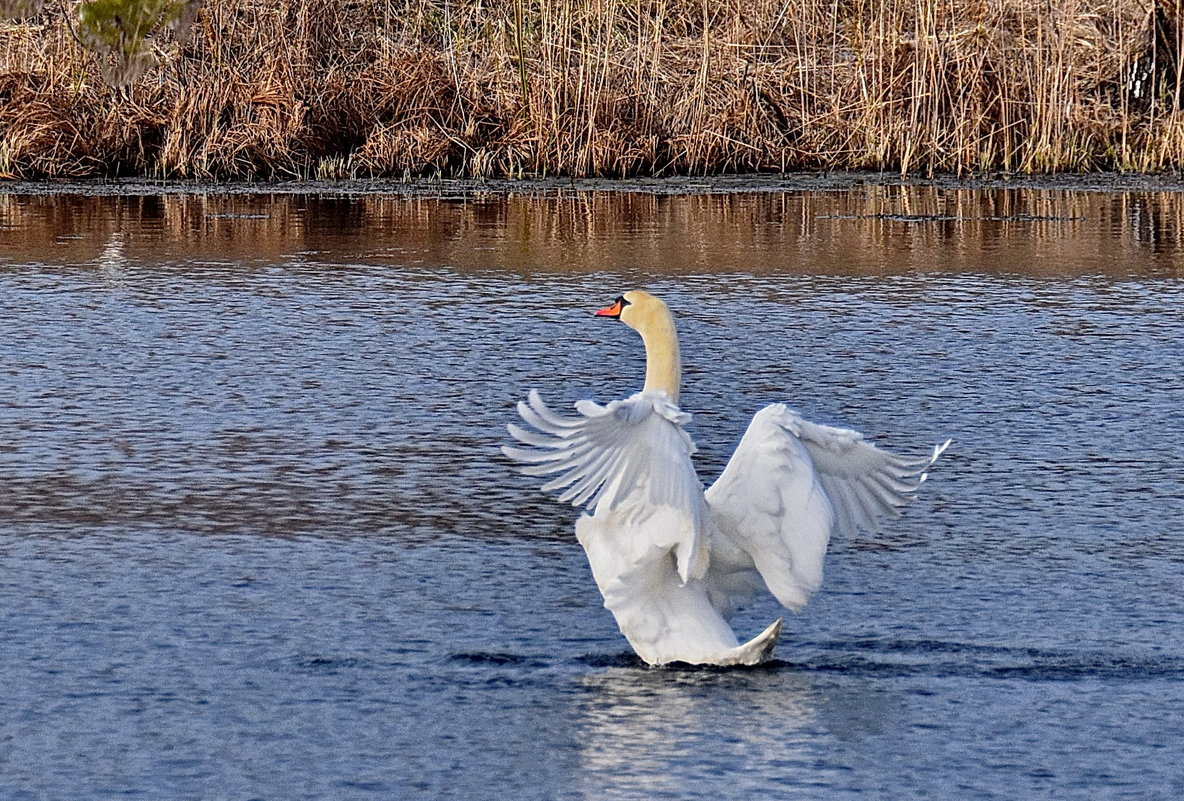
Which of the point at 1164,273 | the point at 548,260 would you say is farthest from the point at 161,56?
the point at 1164,273

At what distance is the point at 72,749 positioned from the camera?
13.6 ft

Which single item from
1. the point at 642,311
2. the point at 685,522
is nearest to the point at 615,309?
the point at 642,311

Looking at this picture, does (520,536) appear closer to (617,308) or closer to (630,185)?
(617,308)

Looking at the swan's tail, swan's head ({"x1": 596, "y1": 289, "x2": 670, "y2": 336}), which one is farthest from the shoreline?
the swan's tail

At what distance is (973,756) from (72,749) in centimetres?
190

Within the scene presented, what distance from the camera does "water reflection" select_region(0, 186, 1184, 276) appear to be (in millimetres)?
12016

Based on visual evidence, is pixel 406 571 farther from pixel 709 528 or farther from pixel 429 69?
pixel 429 69

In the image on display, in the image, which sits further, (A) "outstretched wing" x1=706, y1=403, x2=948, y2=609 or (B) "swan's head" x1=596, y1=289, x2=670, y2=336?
(B) "swan's head" x1=596, y1=289, x2=670, y2=336

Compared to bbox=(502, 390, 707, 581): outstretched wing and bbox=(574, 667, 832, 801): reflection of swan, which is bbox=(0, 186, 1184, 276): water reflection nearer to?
bbox=(574, 667, 832, 801): reflection of swan

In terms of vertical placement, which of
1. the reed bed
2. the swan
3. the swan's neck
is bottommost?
the swan

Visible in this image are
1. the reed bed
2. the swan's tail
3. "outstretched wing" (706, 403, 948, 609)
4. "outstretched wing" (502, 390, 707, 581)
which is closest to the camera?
"outstretched wing" (502, 390, 707, 581)

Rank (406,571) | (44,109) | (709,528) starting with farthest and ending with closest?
(44,109)
(406,571)
(709,528)

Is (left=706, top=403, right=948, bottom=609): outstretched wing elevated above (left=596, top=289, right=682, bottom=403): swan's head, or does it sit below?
below

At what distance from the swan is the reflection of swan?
8 cm
